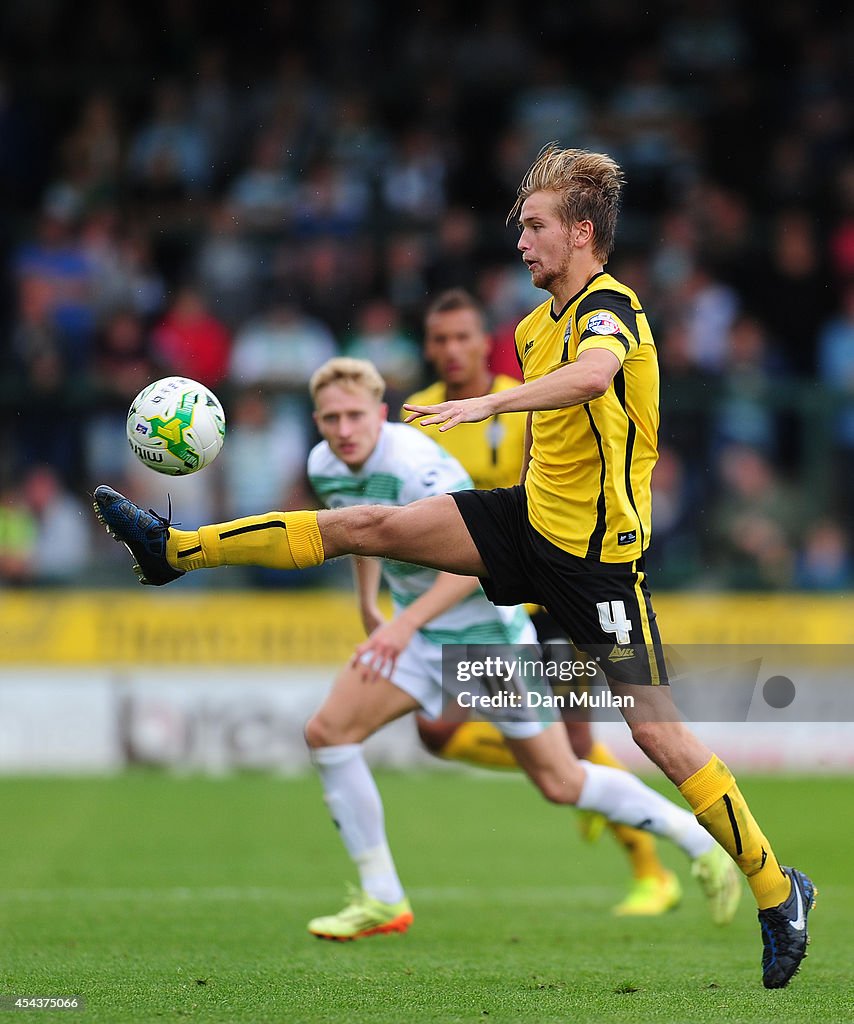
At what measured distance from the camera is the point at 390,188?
16.0 m

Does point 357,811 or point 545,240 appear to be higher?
point 545,240

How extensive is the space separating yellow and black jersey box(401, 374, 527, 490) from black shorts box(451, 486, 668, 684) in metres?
2.08

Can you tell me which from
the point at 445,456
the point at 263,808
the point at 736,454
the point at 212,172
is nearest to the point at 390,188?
the point at 212,172

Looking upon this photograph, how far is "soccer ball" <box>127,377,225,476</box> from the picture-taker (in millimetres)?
5629

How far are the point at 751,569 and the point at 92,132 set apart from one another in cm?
812

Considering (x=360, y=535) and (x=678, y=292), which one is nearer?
(x=360, y=535)

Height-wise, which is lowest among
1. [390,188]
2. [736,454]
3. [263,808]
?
[263,808]

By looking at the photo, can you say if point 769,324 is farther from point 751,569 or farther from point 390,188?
point 390,188

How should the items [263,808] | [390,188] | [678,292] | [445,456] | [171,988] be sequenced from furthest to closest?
[390,188] < [678,292] < [263,808] < [445,456] < [171,988]

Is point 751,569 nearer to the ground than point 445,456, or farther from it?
nearer to the ground

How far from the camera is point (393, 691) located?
22.7 ft

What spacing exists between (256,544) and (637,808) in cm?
257

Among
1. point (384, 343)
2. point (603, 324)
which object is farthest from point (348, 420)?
point (384, 343)

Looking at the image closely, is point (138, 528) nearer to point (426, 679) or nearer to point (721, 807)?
point (426, 679)
